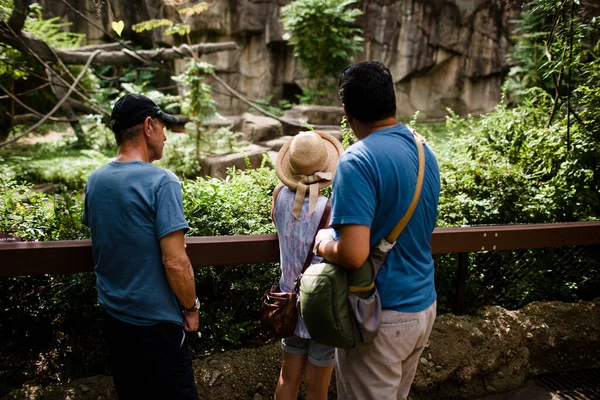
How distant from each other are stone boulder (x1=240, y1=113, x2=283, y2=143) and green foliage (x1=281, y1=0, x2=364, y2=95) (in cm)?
290

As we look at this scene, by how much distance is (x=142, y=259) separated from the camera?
6.31ft

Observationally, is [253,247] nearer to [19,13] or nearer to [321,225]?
[321,225]

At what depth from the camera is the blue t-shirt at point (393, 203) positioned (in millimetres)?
1700

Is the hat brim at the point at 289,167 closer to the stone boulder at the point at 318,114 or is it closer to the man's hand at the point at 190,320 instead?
the man's hand at the point at 190,320

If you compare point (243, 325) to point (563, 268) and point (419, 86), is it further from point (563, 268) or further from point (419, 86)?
point (419, 86)

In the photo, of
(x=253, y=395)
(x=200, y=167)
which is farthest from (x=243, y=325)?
(x=200, y=167)

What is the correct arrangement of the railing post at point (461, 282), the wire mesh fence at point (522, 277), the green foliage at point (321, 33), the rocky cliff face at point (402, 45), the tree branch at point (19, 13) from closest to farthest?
the railing post at point (461, 282), the wire mesh fence at point (522, 277), the tree branch at point (19, 13), the green foliage at point (321, 33), the rocky cliff face at point (402, 45)

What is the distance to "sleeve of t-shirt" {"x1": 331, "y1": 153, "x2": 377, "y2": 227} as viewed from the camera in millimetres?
1680

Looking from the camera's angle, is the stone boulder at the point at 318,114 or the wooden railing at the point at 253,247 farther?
the stone boulder at the point at 318,114

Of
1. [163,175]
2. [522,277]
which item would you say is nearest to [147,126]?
[163,175]

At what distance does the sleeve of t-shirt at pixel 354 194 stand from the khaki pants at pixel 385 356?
0.42m

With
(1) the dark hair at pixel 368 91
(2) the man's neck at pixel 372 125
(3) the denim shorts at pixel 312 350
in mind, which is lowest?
(3) the denim shorts at pixel 312 350

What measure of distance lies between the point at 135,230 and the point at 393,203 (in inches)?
37.7

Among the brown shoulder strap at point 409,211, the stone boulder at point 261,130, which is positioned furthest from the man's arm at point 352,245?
the stone boulder at point 261,130
